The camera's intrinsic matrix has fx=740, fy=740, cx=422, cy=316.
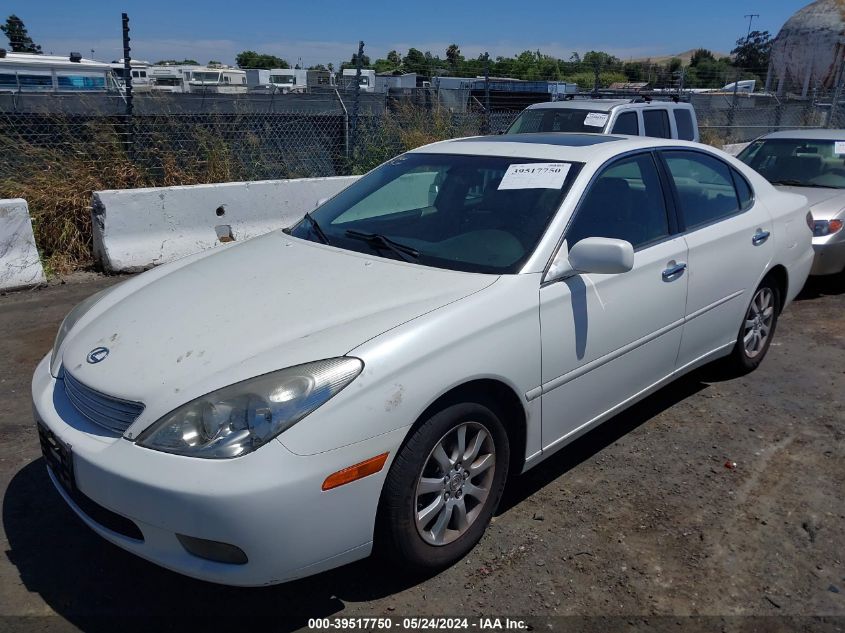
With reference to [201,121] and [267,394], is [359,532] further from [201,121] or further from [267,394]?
[201,121]

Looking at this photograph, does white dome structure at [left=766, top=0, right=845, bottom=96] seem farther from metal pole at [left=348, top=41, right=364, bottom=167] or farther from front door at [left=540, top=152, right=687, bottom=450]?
front door at [left=540, top=152, right=687, bottom=450]

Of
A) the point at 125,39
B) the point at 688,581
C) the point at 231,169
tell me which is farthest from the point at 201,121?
the point at 688,581

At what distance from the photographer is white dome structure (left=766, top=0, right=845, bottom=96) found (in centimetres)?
3228

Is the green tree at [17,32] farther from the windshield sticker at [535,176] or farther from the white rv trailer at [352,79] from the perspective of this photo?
the windshield sticker at [535,176]

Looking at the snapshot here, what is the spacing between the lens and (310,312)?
289 cm

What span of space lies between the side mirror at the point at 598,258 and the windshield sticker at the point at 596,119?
645 cm

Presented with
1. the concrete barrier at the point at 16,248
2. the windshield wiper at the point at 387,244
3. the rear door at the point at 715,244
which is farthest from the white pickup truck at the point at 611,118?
the windshield wiper at the point at 387,244

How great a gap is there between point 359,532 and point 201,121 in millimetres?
7116

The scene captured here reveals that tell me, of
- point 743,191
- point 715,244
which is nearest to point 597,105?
point 743,191

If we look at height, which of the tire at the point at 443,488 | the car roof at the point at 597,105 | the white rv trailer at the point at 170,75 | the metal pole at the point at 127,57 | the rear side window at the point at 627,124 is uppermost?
the white rv trailer at the point at 170,75

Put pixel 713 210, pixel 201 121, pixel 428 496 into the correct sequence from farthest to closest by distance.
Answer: pixel 201 121
pixel 713 210
pixel 428 496

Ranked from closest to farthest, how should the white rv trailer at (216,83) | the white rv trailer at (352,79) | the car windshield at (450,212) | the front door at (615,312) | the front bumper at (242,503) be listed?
the front bumper at (242,503) → the front door at (615,312) → the car windshield at (450,212) → the white rv trailer at (216,83) → the white rv trailer at (352,79)

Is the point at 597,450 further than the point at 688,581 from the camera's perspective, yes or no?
Yes

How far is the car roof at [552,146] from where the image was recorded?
12.4 ft
